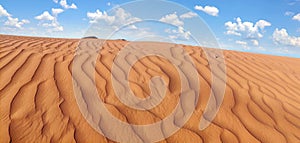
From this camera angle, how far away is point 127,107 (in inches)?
120

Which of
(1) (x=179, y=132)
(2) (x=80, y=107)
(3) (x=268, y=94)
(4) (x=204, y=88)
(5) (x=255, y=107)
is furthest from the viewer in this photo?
(3) (x=268, y=94)

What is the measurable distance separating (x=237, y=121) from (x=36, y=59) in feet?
9.93

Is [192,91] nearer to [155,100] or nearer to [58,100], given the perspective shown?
[155,100]

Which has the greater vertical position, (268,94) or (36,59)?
(36,59)

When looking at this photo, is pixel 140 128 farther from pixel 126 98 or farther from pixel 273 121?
pixel 273 121

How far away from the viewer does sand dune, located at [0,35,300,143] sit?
8.38 feet

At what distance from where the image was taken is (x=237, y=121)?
9.96 ft

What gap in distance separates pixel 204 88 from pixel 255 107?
677 mm

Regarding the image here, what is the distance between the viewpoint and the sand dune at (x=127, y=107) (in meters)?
2.55

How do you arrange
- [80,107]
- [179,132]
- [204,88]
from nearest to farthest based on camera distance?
[179,132], [80,107], [204,88]

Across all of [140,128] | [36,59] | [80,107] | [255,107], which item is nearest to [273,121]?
[255,107]

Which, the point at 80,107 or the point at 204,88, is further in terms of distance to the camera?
the point at 204,88

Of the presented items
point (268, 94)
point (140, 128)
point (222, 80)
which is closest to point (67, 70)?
point (140, 128)

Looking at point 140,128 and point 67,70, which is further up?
point 67,70
